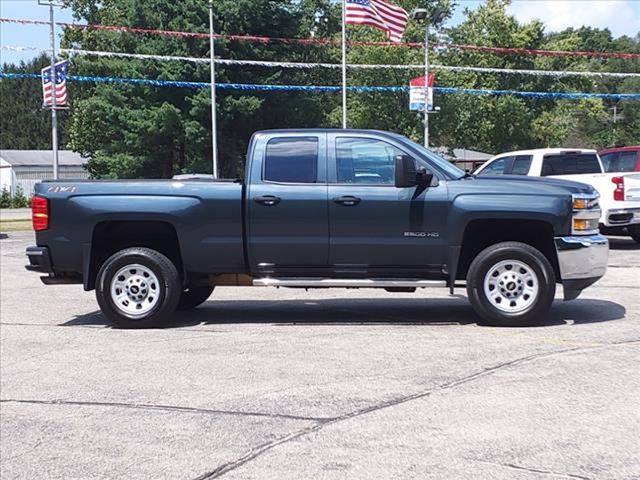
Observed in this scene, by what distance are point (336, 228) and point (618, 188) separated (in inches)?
372

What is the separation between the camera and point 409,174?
819cm

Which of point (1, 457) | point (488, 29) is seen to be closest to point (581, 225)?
point (1, 457)

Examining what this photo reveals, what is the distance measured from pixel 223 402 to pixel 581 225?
4.52 meters

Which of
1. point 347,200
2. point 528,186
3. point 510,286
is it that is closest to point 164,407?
point 347,200

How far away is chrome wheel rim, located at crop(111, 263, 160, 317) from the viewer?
338 inches

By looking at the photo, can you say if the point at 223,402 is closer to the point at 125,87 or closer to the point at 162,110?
the point at 162,110

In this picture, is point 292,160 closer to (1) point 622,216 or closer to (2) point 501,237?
(2) point 501,237

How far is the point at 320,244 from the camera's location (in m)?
8.37

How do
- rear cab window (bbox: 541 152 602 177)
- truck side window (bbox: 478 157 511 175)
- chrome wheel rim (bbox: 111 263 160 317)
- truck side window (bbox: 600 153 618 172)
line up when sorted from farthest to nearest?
truck side window (bbox: 600 153 618 172)
truck side window (bbox: 478 157 511 175)
rear cab window (bbox: 541 152 602 177)
chrome wheel rim (bbox: 111 263 160 317)

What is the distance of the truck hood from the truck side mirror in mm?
564

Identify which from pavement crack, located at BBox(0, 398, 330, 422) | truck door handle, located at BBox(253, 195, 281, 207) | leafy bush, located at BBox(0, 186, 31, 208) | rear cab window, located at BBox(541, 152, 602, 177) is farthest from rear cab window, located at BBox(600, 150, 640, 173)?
leafy bush, located at BBox(0, 186, 31, 208)

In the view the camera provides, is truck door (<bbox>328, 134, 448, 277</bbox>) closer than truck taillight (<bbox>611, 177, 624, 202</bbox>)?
Yes

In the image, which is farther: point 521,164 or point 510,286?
point 521,164

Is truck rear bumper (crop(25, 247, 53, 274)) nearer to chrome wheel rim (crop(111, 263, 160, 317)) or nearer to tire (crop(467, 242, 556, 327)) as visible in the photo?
chrome wheel rim (crop(111, 263, 160, 317))
